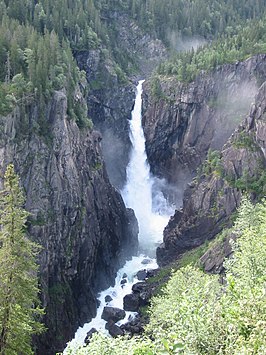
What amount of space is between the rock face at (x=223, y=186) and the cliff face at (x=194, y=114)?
17.5 metres

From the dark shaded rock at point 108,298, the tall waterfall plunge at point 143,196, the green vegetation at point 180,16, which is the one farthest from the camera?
the green vegetation at point 180,16

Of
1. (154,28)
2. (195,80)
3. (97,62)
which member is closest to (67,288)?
(195,80)

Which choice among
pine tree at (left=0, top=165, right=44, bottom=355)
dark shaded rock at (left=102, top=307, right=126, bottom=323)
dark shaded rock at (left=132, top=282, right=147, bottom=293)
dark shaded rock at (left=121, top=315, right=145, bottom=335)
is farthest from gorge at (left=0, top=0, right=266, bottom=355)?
dark shaded rock at (left=121, top=315, right=145, bottom=335)

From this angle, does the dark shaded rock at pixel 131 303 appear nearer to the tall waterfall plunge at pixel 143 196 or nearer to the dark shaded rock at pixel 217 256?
the dark shaded rock at pixel 217 256

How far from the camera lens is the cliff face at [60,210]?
208 feet

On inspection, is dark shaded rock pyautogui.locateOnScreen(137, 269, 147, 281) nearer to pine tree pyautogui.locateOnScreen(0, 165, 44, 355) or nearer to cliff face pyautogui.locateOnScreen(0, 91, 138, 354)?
cliff face pyautogui.locateOnScreen(0, 91, 138, 354)

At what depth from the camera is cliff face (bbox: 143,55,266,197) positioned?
98.2 metres

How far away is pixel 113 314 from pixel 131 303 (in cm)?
410

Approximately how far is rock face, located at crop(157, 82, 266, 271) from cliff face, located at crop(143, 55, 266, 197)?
1751 centimetres

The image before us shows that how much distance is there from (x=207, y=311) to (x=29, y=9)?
5106 inches

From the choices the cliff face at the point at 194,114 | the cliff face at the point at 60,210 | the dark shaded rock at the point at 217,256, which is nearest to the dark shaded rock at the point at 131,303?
the cliff face at the point at 60,210

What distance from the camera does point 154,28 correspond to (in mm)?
170250

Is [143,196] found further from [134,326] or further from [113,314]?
[134,326]

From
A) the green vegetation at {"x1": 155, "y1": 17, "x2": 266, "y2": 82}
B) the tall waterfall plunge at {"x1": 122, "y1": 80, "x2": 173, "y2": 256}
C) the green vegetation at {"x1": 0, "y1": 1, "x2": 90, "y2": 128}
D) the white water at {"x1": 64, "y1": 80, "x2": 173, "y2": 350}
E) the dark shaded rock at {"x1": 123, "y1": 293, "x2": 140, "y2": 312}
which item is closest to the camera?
the green vegetation at {"x1": 0, "y1": 1, "x2": 90, "y2": 128}
